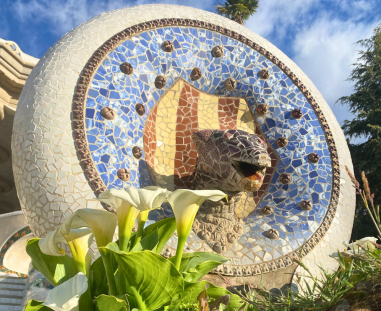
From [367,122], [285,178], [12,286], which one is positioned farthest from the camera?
[367,122]

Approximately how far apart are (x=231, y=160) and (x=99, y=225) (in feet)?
7.00

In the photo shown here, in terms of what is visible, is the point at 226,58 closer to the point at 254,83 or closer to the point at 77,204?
the point at 254,83

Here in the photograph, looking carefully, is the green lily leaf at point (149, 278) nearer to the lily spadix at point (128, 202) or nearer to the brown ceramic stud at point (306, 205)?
the lily spadix at point (128, 202)

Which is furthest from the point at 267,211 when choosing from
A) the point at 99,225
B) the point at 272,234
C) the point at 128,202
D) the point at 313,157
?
the point at 128,202

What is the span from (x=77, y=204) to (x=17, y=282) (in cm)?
342

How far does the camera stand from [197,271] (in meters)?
1.85

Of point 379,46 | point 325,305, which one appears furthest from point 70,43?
point 379,46

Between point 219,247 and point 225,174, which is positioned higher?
point 225,174

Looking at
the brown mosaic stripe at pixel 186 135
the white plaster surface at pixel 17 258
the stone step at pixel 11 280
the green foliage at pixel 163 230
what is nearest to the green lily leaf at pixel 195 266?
the green foliage at pixel 163 230

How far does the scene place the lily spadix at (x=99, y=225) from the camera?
1596 millimetres

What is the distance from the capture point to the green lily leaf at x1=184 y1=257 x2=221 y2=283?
1.80 m

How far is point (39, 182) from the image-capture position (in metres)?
3.32

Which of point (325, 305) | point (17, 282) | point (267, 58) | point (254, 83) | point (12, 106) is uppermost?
point (12, 106)

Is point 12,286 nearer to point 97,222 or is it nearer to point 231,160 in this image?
point 231,160
